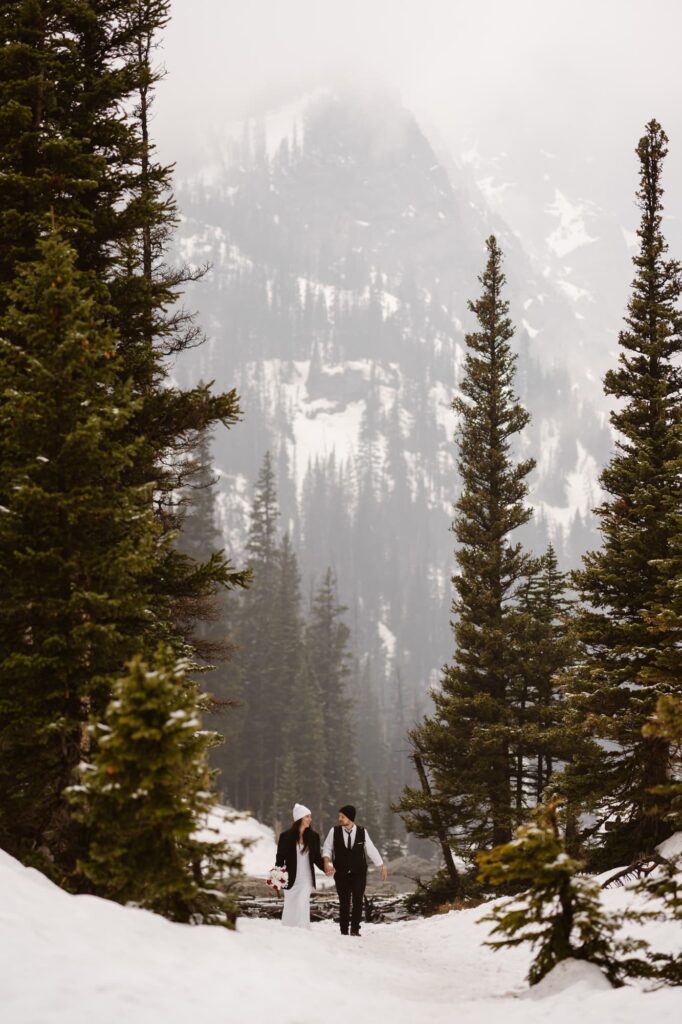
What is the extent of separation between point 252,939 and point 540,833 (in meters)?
3.08

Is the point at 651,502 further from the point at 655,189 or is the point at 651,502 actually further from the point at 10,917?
the point at 10,917

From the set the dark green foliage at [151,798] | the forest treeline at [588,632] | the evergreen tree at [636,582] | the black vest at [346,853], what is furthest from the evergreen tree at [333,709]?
the dark green foliage at [151,798]

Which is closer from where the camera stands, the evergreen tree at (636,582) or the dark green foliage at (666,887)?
the dark green foliage at (666,887)

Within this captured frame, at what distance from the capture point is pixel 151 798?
632 centimetres

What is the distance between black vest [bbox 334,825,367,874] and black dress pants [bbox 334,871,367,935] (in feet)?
0.23

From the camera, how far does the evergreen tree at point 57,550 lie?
25.2ft

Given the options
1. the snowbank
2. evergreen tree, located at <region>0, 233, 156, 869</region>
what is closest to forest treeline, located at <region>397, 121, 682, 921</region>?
evergreen tree, located at <region>0, 233, 156, 869</region>

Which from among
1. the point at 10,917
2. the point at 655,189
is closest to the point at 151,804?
the point at 10,917

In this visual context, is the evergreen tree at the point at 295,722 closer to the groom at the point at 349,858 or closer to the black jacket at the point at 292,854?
the groom at the point at 349,858

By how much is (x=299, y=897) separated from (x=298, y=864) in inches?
17.0

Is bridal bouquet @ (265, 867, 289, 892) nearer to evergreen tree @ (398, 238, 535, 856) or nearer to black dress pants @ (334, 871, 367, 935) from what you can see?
black dress pants @ (334, 871, 367, 935)

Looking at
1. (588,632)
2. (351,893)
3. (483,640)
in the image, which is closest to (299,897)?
(351,893)

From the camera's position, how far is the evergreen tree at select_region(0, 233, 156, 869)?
7672 millimetres

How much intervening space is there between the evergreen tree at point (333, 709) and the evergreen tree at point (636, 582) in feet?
136
